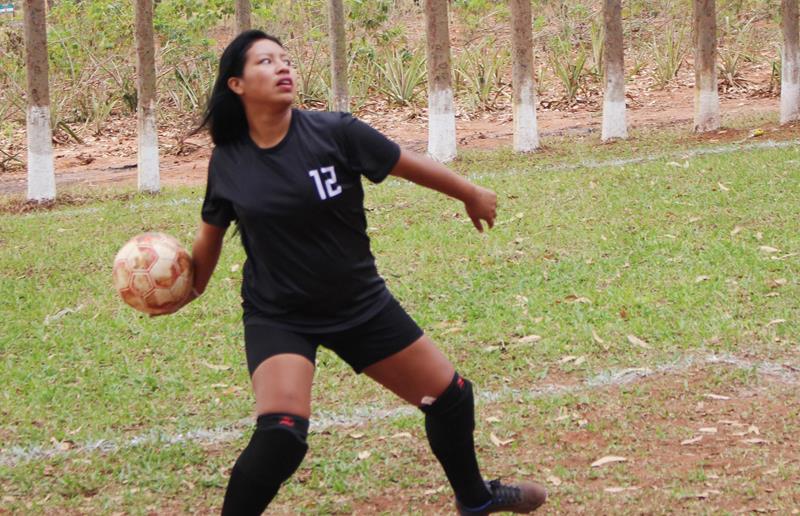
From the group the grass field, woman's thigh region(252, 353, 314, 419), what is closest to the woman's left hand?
woman's thigh region(252, 353, 314, 419)

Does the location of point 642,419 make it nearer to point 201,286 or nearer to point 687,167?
point 201,286

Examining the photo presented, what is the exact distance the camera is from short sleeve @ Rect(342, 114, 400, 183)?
3.74m

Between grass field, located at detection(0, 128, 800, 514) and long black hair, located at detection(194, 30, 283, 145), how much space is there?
69.1 inches

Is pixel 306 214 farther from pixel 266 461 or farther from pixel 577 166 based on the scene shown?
pixel 577 166

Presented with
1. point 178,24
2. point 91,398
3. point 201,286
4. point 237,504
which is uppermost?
point 178,24

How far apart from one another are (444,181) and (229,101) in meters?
0.77

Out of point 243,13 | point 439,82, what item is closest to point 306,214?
point 439,82

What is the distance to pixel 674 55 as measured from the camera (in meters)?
20.1

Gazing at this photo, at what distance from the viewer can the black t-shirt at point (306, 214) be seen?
3631 millimetres

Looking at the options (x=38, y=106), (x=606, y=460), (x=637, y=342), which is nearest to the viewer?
(x=606, y=460)

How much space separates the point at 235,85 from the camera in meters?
3.78

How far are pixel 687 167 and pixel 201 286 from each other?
26.7 feet

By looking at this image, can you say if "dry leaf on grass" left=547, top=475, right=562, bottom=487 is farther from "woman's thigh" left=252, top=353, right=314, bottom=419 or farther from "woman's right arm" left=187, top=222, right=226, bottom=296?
"woman's right arm" left=187, top=222, right=226, bottom=296

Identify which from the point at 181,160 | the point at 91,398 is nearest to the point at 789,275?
the point at 91,398
